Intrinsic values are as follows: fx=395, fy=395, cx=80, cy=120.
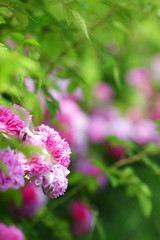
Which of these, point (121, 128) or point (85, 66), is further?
point (85, 66)

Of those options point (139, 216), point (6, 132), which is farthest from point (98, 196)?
point (6, 132)

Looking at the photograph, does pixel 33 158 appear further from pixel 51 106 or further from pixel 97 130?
pixel 97 130

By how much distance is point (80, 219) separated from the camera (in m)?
2.10

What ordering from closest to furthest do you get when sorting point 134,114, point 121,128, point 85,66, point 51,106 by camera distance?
point 51,106 < point 121,128 < point 134,114 < point 85,66

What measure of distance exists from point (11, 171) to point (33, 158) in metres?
0.05

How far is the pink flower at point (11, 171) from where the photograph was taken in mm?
A: 758

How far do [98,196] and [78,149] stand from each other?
352 mm

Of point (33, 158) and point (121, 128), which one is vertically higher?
point (33, 158)

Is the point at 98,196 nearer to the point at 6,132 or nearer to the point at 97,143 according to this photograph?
the point at 97,143

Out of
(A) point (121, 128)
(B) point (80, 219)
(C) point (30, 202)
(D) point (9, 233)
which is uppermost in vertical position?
(D) point (9, 233)

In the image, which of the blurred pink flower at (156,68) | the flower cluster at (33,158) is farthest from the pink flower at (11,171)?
the blurred pink flower at (156,68)

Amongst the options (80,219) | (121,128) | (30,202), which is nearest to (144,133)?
(121,128)

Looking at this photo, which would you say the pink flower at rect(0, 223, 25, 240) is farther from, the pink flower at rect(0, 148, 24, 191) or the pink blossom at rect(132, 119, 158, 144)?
the pink blossom at rect(132, 119, 158, 144)

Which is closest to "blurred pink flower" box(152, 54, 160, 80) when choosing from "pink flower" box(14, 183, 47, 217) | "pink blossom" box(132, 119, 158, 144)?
"pink blossom" box(132, 119, 158, 144)
